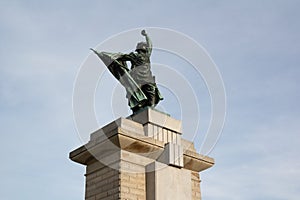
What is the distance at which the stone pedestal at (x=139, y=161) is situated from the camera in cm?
1216

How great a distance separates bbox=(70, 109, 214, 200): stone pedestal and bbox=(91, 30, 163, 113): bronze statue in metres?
0.61

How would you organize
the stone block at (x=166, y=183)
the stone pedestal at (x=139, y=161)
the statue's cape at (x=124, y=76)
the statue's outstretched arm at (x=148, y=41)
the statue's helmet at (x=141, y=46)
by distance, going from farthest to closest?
the statue's outstretched arm at (x=148, y=41) → the statue's helmet at (x=141, y=46) → the statue's cape at (x=124, y=76) → the stone block at (x=166, y=183) → the stone pedestal at (x=139, y=161)

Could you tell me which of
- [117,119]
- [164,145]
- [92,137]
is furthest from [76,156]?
[164,145]

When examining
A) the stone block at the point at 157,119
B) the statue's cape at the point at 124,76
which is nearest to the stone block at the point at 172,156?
the stone block at the point at 157,119

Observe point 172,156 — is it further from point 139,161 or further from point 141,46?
point 141,46

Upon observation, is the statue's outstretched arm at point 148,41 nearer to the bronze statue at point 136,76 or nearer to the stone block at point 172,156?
the bronze statue at point 136,76

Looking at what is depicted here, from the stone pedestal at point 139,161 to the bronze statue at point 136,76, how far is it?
611 millimetres

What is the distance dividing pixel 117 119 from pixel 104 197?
2.20m

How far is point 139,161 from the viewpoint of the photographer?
497 inches

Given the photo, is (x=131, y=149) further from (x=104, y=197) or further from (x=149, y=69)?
(x=149, y=69)

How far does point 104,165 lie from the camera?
12.7 metres

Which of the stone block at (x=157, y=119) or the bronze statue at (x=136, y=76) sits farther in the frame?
the bronze statue at (x=136, y=76)

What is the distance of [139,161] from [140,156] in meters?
0.16

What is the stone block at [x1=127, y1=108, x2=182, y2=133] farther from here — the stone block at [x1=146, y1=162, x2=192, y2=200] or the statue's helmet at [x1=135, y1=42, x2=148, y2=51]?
the statue's helmet at [x1=135, y1=42, x2=148, y2=51]
